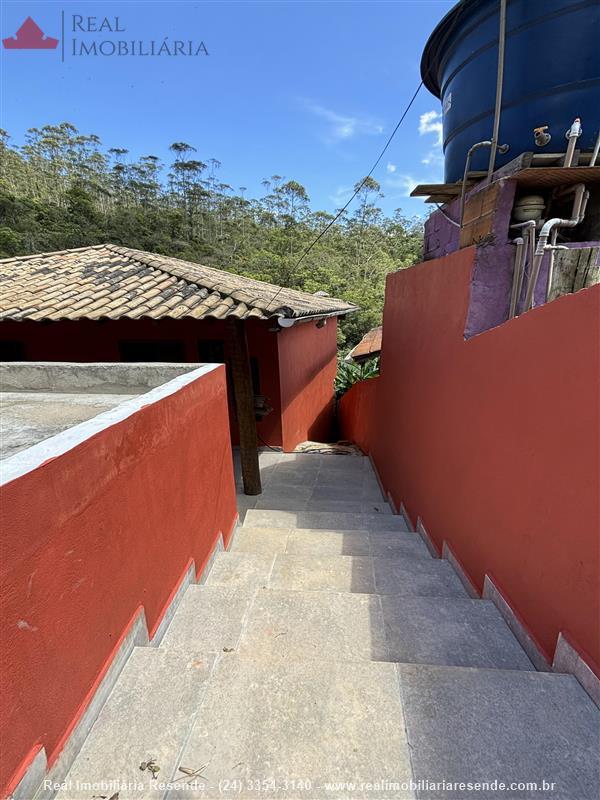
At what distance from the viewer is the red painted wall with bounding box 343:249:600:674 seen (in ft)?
5.62

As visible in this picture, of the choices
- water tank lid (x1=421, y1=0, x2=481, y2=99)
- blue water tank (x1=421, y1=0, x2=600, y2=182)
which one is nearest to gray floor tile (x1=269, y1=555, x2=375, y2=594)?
blue water tank (x1=421, y1=0, x2=600, y2=182)

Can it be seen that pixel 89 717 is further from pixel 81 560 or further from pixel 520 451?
pixel 520 451

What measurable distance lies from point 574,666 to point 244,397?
4556 millimetres

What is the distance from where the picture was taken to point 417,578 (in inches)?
124

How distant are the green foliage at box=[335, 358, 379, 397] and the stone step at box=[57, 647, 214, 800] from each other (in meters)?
12.6

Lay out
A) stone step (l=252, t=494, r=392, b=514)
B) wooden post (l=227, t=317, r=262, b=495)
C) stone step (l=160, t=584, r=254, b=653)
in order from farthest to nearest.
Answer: stone step (l=252, t=494, r=392, b=514) < wooden post (l=227, t=317, r=262, b=495) < stone step (l=160, t=584, r=254, b=653)

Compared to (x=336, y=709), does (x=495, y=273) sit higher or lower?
higher

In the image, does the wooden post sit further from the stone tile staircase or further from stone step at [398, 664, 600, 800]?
stone step at [398, 664, 600, 800]

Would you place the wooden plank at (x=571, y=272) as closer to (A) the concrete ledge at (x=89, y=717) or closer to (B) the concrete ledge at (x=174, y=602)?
(B) the concrete ledge at (x=174, y=602)

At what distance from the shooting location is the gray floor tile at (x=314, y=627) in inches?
83.6

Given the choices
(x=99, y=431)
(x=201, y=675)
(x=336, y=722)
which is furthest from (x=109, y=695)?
(x=99, y=431)

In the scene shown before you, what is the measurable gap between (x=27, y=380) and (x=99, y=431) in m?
2.92

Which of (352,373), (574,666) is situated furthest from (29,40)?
(352,373)

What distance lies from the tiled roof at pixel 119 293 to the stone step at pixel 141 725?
3.87 m
